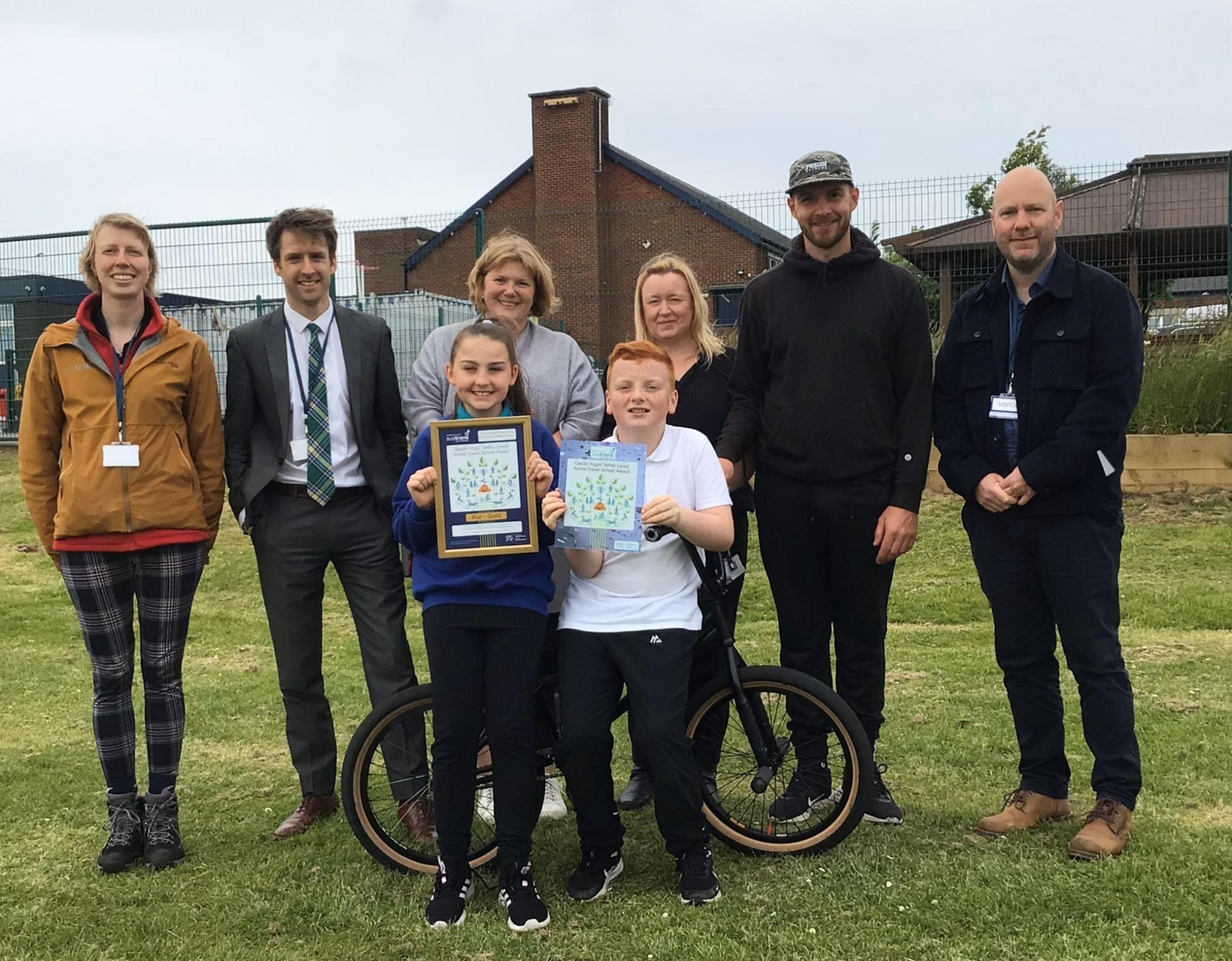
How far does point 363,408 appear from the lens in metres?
4.15

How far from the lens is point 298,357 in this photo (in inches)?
164

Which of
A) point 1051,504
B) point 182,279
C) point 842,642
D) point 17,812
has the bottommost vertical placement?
point 17,812

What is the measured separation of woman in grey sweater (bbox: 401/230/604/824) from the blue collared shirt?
1419 mm

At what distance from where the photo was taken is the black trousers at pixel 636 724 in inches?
137

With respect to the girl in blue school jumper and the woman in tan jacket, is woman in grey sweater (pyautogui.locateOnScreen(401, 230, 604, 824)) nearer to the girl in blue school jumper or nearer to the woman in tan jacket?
the girl in blue school jumper

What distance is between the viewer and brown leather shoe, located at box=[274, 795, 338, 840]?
4207 millimetres

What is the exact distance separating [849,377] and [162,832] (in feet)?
9.20

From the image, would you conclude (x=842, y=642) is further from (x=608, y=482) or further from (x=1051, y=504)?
(x=608, y=482)

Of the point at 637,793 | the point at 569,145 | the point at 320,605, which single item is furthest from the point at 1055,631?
the point at 569,145

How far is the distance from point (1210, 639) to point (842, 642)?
3861mm

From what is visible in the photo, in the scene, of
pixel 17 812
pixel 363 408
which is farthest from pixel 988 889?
pixel 17 812

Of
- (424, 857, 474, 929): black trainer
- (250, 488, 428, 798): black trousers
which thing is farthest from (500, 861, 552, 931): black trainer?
(250, 488, 428, 798): black trousers

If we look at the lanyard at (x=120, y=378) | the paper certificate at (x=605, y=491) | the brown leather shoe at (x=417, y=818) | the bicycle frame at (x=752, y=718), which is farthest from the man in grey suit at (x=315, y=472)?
the bicycle frame at (x=752, y=718)

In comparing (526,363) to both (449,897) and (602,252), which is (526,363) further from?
(602,252)
